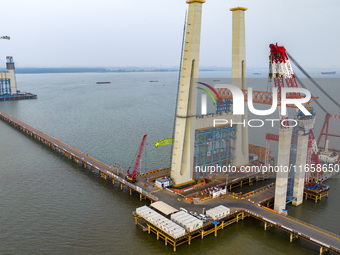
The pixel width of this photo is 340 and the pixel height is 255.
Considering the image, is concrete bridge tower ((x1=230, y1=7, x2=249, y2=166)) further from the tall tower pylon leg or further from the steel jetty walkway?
the steel jetty walkway

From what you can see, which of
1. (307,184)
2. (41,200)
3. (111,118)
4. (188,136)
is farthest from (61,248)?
(111,118)

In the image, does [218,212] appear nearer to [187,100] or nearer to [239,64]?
[187,100]

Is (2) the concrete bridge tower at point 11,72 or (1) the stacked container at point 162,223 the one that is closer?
(1) the stacked container at point 162,223

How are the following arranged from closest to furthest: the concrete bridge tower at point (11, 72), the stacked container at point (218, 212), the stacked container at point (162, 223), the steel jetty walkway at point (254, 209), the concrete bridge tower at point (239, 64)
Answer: the steel jetty walkway at point (254, 209) < the stacked container at point (162, 223) < the stacked container at point (218, 212) < the concrete bridge tower at point (239, 64) < the concrete bridge tower at point (11, 72)

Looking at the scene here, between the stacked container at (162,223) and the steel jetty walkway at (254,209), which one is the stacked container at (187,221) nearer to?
the stacked container at (162,223)

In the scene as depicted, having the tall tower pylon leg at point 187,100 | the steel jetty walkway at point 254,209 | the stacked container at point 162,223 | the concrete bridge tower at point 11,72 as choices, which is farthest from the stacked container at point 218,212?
the concrete bridge tower at point 11,72

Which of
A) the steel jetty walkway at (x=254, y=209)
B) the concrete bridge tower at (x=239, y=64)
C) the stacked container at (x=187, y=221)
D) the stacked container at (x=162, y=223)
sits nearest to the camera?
the steel jetty walkway at (x=254, y=209)

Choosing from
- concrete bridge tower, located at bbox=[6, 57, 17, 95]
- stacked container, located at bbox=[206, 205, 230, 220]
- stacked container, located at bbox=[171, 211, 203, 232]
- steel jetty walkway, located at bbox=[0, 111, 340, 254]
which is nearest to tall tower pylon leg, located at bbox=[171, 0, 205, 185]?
steel jetty walkway, located at bbox=[0, 111, 340, 254]
